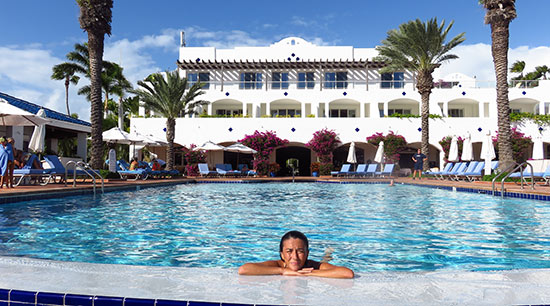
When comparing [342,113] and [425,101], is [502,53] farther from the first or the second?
[342,113]

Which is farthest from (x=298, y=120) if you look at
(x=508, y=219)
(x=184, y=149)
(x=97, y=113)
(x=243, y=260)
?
(x=243, y=260)

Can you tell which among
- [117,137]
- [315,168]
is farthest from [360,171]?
[117,137]

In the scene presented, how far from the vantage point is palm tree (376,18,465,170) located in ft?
74.5

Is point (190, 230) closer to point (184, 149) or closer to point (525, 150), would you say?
point (184, 149)

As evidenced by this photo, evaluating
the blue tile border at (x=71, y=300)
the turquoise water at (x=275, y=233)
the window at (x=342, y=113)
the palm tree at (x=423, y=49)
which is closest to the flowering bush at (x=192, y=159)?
the window at (x=342, y=113)

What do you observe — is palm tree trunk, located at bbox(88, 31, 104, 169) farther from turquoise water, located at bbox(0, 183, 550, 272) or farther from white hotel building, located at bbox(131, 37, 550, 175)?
white hotel building, located at bbox(131, 37, 550, 175)

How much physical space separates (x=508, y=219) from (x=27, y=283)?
7.27 meters

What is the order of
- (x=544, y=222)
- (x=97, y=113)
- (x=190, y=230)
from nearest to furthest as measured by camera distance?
(x=190, y=230) → (x=544, y=222) → (x=97, y=113)

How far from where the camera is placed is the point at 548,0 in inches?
735

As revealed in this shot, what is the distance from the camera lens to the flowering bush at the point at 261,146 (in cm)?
2788

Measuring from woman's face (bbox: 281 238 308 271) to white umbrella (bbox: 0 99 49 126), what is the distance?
37.2ft

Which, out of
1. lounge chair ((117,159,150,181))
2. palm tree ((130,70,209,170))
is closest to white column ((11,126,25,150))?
lounge chair ((117,159,150,181))

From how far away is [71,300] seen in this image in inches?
87.2

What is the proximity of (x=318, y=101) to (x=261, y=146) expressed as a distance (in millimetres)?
5721
